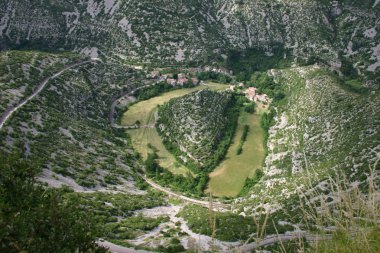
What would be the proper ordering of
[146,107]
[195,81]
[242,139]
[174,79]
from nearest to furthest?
[242,139]
[146,107]
[195,81]
[174,79]

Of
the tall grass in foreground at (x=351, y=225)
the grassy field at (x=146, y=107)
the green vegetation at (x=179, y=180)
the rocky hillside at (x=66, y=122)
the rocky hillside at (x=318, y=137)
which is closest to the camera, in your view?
the tall grass in foreground at (x=351, y=225)

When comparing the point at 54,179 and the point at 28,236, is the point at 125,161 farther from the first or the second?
the point at 28,236

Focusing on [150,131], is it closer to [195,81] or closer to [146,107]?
[146,107]

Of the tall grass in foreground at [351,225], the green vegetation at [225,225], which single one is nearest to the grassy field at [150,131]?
the green vegetation at [225,225]

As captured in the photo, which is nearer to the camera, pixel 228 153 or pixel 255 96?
pixel 228 153

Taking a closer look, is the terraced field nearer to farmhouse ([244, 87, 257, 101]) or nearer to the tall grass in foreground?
farmhouse ([244, 87, 257, 101])

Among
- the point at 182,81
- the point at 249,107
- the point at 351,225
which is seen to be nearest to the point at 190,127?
the point at 249,107

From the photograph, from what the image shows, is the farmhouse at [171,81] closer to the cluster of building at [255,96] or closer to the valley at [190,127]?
the valley at [190,127]
